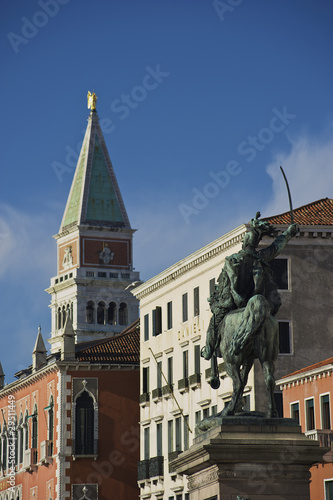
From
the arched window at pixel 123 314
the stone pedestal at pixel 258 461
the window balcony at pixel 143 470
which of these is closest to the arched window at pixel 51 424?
the window balcony at pixel 143 470

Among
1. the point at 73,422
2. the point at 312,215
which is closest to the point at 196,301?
the point at 312,215

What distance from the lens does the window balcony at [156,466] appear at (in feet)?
213

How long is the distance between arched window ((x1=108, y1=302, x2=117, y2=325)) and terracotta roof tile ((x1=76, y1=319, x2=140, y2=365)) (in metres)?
66.3

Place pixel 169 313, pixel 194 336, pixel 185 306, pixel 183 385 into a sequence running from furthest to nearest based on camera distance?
pixel 169 313, pixel 185 306, pixel 183 385, pixel 194 336

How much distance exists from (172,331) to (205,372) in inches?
→ 235

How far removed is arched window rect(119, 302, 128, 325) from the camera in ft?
465

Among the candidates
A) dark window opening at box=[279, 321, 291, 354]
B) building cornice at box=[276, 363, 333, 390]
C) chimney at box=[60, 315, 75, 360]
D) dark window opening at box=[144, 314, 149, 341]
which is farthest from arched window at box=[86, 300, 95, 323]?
building cornice at box=[276, 363, 333, 390]

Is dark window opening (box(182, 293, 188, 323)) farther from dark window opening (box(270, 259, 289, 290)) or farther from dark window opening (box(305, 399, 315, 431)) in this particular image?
dark window opening (box(305, 399, 315, 431))

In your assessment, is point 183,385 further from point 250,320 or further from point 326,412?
point 250,320

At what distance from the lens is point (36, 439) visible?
77188mm

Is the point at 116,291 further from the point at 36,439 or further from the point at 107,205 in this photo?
the point at 36,439

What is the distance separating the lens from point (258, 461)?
1777cm

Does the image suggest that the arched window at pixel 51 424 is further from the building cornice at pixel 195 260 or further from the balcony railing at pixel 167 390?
the balcony railing at pixel 167 390

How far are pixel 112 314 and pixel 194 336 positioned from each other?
8199 cm
